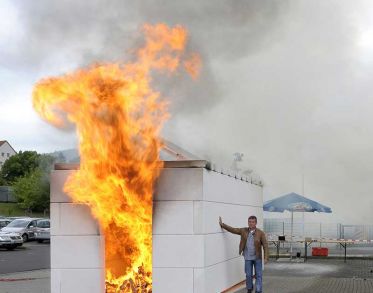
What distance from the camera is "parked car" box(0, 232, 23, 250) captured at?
30.5m

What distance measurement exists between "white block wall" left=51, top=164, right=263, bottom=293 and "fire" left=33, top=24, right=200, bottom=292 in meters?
0.23

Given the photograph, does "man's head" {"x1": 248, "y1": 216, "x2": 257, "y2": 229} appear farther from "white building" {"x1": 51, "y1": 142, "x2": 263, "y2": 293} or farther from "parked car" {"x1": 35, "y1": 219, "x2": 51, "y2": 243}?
"parked car" {"x1": 35, "y1": 219, "x2": 51, "y2": 243}

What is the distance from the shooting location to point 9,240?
30.6 metres

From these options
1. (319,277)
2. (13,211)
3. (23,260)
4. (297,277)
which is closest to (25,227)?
(23,260)

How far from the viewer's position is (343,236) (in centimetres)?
3034

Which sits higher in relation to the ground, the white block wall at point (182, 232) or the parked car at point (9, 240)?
the white block wall at point (182, 232)

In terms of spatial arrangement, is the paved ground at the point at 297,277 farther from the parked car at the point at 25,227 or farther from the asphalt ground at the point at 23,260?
the parked car at the point at 25,227

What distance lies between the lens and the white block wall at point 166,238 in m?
10.9

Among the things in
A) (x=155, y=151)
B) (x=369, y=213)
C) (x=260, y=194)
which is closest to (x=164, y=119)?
(x=155, y=151)

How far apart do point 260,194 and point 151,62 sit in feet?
24.2

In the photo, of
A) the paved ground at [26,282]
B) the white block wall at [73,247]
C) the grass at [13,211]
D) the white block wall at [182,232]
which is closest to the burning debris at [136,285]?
the white block wall at [73,247]

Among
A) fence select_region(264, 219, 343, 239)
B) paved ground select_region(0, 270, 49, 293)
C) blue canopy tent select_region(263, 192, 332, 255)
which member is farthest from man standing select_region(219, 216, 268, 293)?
fence select_region(264, 219, 343, 239)

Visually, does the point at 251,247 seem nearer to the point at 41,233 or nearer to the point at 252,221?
the point at 252,221

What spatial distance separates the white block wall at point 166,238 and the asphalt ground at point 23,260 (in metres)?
9.38
